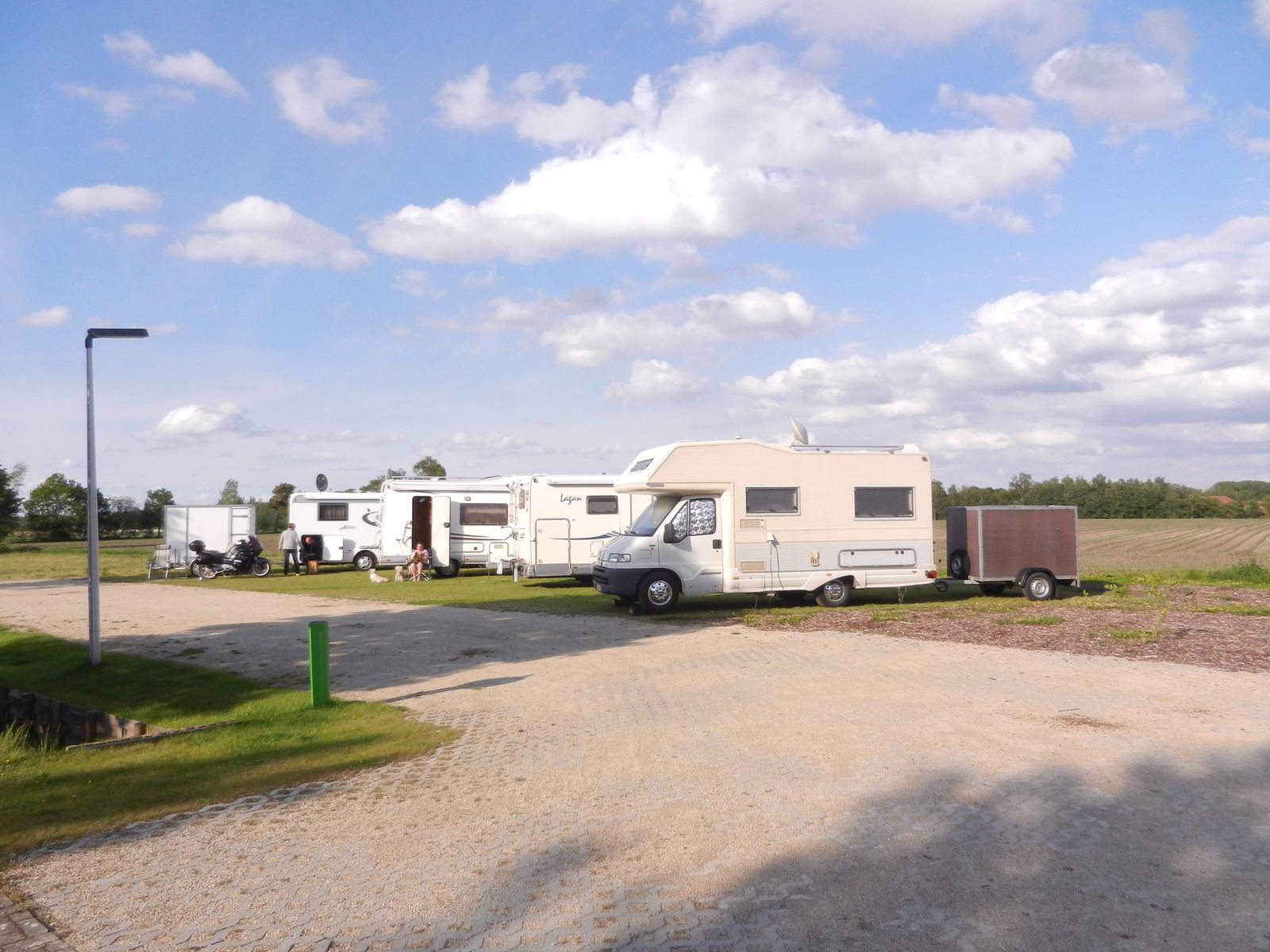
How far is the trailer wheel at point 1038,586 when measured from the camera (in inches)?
677

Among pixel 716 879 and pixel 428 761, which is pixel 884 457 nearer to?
pixel 428 761

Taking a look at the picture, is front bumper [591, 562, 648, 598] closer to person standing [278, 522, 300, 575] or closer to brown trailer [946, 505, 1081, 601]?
brown trailer [946, 505, 1081, 601]

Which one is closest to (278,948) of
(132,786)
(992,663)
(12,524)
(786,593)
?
(132,786)

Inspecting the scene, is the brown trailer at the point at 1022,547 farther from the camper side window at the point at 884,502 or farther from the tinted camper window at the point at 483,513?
the tinted camper window at the point at 483,513

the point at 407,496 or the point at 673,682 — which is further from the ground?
the point at 407,496

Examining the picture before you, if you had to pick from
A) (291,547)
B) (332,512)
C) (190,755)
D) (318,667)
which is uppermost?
(332,512)

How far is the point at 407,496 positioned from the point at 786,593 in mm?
12934

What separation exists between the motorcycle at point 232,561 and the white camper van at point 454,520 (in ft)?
13.1

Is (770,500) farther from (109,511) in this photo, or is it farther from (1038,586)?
(109,511)

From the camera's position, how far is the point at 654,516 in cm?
1666

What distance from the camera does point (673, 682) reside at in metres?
9.73

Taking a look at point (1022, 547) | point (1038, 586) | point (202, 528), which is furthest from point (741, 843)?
point (202, 528)

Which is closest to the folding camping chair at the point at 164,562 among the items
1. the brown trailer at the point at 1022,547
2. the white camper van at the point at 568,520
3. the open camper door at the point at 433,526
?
the open camper door at the point at 433,526

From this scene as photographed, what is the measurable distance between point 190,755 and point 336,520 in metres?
22.3
